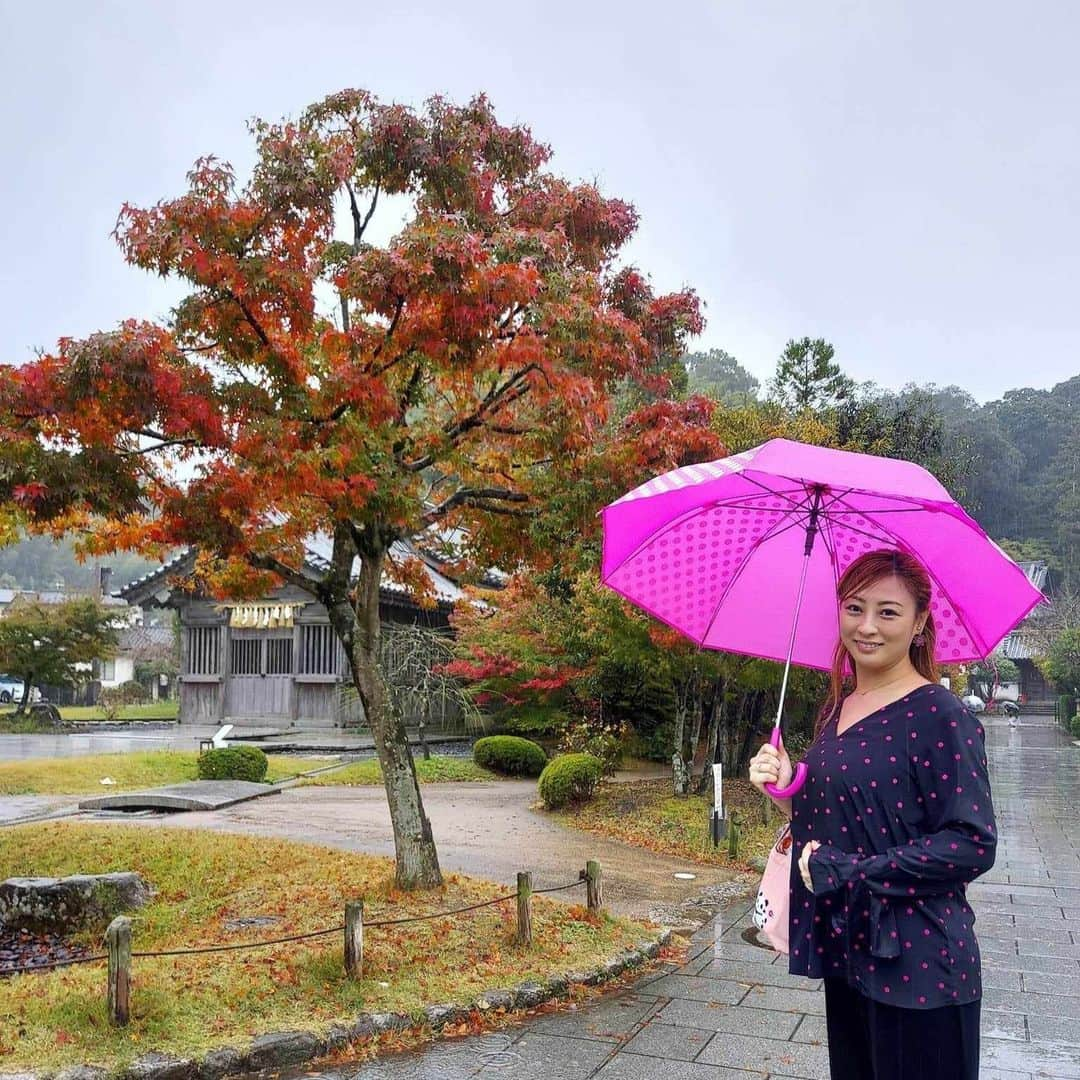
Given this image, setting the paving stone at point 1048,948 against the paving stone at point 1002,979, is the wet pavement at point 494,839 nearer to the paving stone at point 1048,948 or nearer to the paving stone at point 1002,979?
the paving stone at point 1002,979

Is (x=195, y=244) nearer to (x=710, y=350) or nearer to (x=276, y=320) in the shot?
(x=276, y=320)

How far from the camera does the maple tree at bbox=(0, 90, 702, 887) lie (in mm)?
6645

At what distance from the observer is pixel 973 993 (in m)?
2.46

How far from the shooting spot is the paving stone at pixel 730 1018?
5773 mm

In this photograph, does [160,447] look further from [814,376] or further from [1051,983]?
[814,376]

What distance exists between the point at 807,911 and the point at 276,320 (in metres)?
6.03

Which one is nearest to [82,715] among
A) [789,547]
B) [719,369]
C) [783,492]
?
[789,547]

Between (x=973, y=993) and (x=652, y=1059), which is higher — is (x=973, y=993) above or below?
above

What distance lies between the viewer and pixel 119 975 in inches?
199

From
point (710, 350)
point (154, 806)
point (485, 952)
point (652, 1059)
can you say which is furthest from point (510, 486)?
point (710, 350)

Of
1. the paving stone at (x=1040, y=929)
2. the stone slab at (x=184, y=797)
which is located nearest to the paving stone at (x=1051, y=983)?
the paving stone at (x=1040, y=929)

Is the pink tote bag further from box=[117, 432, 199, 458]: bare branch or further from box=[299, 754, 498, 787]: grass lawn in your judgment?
box=[299, 754, 498, 787]: grass lawn

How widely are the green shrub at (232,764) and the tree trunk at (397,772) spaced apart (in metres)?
9.01

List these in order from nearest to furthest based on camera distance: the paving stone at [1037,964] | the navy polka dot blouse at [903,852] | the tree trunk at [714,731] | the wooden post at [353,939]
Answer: the navy polka dot blouse at [903,852] < the wooden post at [353,939] < the paving stone at [1037,964] < the tree trunk at [714,731]
